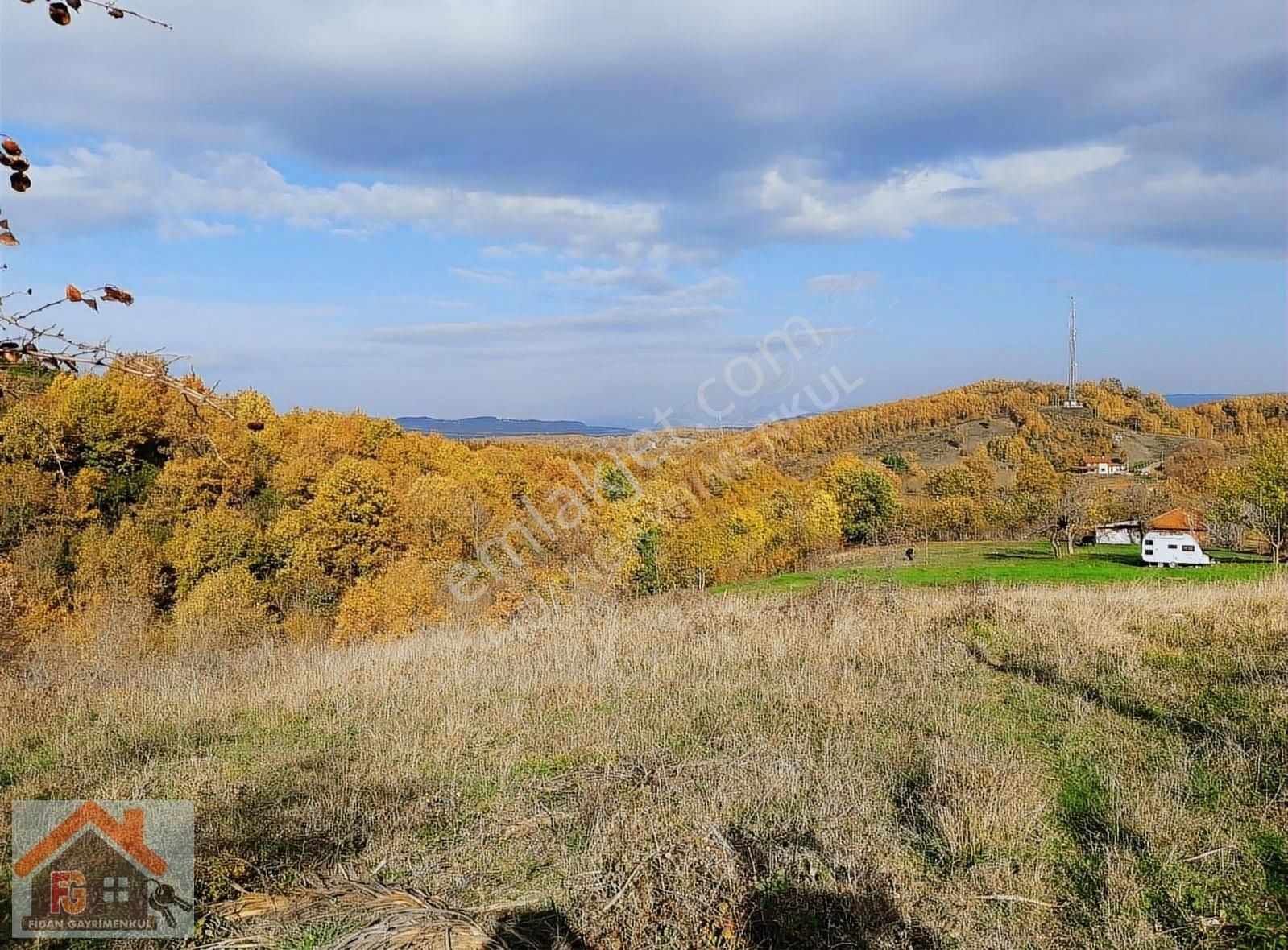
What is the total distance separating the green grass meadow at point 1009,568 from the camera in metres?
24.8

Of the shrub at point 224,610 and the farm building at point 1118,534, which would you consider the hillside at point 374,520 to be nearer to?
the shrub at point 224,610

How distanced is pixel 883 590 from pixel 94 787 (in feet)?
37.7

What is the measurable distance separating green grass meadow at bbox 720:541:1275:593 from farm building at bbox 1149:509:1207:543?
174cm

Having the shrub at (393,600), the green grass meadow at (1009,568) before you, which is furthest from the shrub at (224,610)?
the green grass meadow at (1009,568)

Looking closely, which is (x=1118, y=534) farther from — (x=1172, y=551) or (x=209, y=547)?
(x=209, y=547)

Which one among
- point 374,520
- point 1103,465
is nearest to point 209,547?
point 374,520

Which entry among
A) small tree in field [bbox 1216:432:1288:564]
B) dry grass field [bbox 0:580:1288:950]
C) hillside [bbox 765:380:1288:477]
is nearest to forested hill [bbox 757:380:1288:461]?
hillside [bbox 765:380:1288:477]

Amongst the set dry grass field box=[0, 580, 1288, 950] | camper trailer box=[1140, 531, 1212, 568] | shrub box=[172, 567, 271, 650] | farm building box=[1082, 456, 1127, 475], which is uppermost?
farm building box=[1082, 456, 1127, 475]

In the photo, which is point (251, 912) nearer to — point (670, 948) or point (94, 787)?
point (670, 948)

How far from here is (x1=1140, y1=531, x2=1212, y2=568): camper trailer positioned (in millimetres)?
30953

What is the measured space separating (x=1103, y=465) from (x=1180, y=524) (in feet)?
107

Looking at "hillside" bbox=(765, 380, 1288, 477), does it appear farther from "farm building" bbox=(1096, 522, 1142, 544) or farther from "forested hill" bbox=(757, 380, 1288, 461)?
"farm building" bbox=(1096, 522, 1142, 544)

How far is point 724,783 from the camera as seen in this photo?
5.24 metres

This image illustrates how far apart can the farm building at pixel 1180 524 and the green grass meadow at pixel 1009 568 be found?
1.74m
